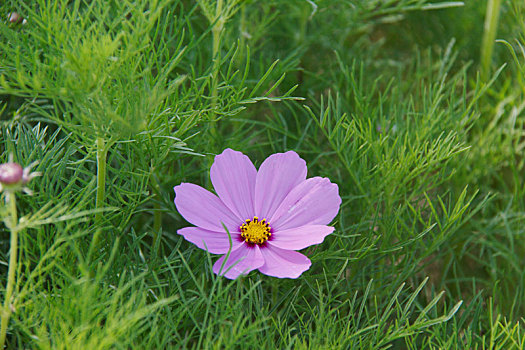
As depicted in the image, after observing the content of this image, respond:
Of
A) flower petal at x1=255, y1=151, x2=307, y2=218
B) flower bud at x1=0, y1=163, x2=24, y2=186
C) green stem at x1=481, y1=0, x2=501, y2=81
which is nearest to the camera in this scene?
flower bud at x1=0, y1=163, x2=24, y2=186

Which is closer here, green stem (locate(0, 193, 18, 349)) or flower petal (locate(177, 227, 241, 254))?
green stem (locate(0, 193, 18, 349))

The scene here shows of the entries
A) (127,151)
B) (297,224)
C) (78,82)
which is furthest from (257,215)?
(78,82)

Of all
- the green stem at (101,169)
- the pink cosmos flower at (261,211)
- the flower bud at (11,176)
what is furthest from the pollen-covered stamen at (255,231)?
the flower bud at (11,176)

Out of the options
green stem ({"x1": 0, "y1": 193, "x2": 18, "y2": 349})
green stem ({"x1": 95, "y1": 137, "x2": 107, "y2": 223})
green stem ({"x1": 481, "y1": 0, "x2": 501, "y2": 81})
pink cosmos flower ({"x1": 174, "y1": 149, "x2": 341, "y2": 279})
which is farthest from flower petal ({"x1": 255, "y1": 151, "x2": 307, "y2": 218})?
green stem ({"x1": 481, "y1": 0, "x2": 501, "y2": 81})

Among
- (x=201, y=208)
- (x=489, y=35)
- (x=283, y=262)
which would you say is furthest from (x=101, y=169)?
(x=489, y=35)

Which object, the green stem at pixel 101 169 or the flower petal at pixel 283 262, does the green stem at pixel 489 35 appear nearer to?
the flower petal at pixel 283 262

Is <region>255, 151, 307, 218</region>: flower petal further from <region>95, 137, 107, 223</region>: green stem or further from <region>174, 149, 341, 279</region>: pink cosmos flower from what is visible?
<region>95, 137, 107, 223</region>: green stem

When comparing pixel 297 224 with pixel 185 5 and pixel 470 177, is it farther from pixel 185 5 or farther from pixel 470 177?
pixel 185 5
